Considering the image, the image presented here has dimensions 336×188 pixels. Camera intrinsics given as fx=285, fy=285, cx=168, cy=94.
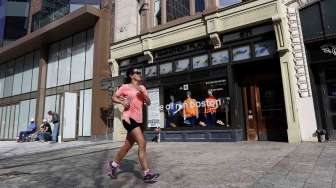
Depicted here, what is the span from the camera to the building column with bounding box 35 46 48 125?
18.1 m

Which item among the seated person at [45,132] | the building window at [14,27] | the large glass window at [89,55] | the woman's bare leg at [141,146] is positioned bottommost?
the woman's bare leg at [141,146]

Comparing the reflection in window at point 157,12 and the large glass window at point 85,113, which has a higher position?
the reflection in window at point 157,12

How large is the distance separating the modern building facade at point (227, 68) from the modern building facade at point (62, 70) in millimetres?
3100

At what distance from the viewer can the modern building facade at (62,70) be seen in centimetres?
1498

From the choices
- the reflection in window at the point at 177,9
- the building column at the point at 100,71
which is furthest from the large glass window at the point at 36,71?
the reflection in window at the point at 177,9

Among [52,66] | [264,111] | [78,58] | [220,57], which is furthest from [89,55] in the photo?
[264,111]

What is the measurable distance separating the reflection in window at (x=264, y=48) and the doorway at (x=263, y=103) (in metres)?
0.62

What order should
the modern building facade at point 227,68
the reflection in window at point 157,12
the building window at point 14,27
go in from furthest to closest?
1. the building window at point 14,27
2. the reflection in window at point 157,12
3. the modern building facade at point 227,68

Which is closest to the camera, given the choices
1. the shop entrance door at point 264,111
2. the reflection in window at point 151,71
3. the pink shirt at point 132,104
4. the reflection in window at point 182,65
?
the pink shirt at point 132,104

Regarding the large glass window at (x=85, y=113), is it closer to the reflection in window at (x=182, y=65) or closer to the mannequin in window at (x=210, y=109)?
the reflection in window at (x=182, y=65)

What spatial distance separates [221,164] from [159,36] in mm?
8059

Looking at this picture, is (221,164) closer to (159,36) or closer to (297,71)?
(297,71)

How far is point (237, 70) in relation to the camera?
1054cm

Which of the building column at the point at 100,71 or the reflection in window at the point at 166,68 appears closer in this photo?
the reflection in window at the point at 166,68
